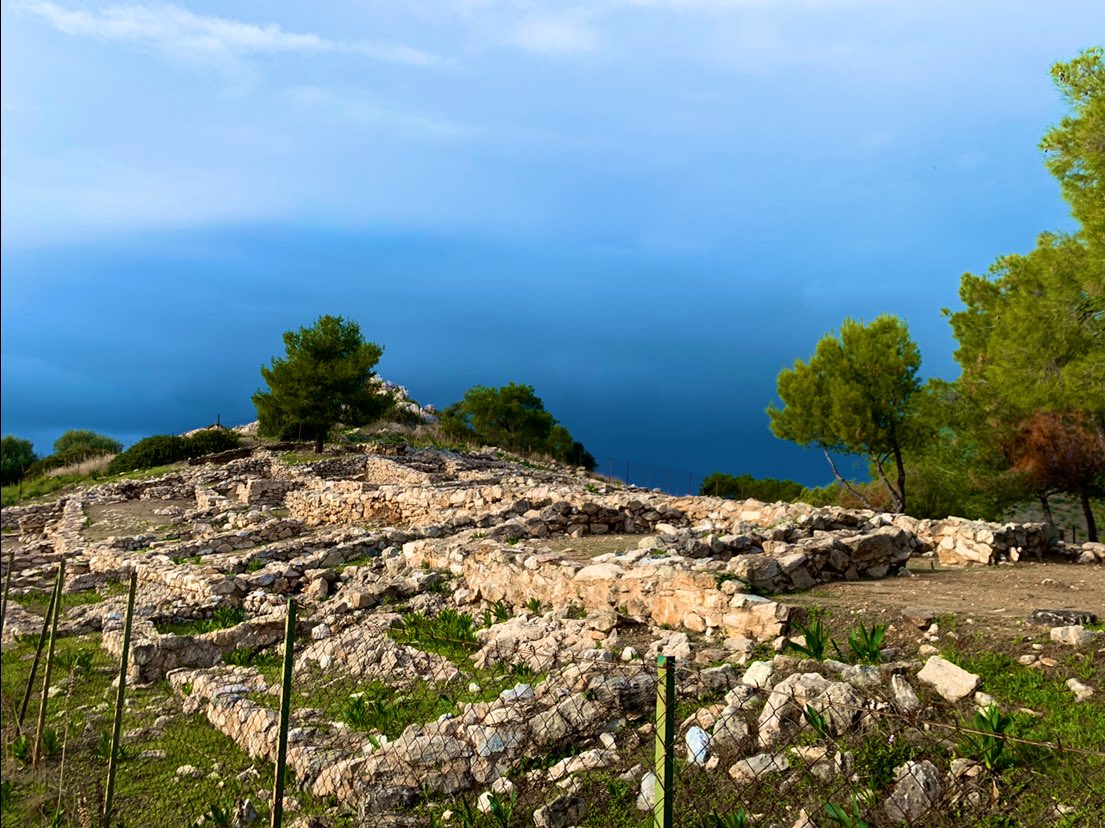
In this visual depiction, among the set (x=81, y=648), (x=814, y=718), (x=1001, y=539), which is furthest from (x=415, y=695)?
(x=1001, y=539)

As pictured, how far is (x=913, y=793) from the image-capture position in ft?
15.5

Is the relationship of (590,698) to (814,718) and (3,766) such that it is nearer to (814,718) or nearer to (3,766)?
(814,718)

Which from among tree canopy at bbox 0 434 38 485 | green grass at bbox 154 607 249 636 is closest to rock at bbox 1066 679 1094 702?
green grass at bbox 154 607 249 636

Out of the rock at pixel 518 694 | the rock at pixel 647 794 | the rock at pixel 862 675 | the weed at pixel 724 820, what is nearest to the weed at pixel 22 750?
the rock at pixel 518 694

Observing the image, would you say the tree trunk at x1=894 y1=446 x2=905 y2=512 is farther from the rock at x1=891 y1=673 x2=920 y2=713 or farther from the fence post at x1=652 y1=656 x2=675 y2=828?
the fence post at x1=652 y1=656 x2=675 y2=828

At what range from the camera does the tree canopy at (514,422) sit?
54.8 meters

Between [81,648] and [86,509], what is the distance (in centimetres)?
1803

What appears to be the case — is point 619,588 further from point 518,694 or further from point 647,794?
point 647,794

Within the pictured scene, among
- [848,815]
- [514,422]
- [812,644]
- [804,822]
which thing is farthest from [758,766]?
[514,422]

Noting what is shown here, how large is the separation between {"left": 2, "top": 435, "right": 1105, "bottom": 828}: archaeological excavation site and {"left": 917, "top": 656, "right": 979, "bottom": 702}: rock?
16mm

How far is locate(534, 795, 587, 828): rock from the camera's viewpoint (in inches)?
200

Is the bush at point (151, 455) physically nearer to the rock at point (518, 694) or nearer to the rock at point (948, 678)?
the rock at point (518, 694)

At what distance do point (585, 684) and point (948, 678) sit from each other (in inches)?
114

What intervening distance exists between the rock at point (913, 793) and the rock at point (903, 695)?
74cm
